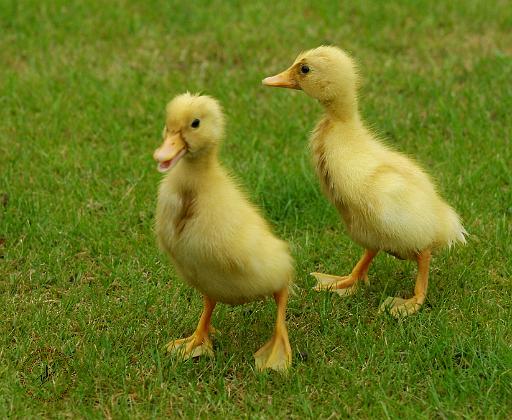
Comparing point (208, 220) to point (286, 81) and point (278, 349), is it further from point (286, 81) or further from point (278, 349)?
point (286, 81)

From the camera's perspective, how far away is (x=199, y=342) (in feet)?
13.5

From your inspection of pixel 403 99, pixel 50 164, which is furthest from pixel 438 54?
pixel 50 164

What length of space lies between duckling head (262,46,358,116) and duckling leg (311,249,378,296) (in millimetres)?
761

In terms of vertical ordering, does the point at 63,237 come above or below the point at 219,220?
below

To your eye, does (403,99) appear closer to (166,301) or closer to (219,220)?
(166,301)

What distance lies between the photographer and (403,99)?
6.68 m

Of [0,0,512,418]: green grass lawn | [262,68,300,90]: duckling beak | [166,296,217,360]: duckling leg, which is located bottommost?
[0,0,512,418]: green grass lawn

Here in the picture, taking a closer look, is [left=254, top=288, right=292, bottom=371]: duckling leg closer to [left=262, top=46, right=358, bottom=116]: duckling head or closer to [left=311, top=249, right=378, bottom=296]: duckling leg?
[left=311, top=249, right=378, bottom=296]: duckling leg

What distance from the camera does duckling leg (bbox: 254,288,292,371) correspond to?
13.0 feet

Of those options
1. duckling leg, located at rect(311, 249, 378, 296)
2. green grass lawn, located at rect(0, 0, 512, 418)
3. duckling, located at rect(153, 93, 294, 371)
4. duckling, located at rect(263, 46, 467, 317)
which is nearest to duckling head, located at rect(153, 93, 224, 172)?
duckling, located at rect(153, 93, 294, 371)

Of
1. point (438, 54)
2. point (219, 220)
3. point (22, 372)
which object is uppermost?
point (219, 220)

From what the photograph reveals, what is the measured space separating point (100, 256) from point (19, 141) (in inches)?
61.2

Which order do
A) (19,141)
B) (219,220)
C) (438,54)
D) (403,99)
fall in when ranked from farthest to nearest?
(438,54) < (403,99) < (19,141) < (219,220)

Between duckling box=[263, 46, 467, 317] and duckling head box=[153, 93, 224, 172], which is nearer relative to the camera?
duckling head box=[153, 93, 224, 172]
